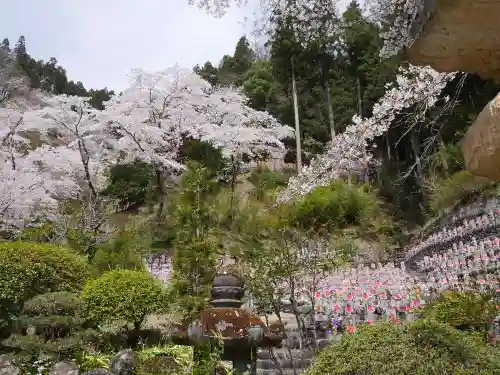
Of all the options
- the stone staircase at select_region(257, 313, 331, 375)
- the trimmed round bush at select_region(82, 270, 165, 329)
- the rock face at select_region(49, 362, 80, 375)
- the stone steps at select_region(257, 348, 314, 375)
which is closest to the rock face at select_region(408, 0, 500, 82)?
the stone staircase at select_region(257, 313, 331, 375)

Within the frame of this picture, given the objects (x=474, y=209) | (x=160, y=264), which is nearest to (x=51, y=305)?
(x=160, y=264)

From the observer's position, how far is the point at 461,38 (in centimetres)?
172

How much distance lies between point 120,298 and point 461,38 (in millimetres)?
7664

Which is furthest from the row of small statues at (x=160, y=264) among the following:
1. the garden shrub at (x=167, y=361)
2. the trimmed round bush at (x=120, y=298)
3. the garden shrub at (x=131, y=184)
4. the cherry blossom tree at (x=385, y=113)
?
the garden shrub at (x=131, y=184)

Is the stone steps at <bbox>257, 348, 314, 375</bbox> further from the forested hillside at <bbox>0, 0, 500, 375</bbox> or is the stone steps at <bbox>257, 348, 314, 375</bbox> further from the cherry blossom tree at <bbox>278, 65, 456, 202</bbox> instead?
the cherry blossom tree at <bbox>278, 65, 456, 202</bbox>

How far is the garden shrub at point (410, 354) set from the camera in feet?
11.1

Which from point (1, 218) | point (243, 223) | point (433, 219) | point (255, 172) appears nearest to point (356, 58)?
point (255, 172)

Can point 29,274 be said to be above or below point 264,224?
below

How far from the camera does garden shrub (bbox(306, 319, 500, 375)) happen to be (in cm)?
340

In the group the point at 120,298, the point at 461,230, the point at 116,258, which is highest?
the point at 461,230

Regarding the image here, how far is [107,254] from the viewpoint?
11.5m

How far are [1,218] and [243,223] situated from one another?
8.82 metres

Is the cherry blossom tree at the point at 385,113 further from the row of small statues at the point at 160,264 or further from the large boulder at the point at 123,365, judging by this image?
the row of small statues at the point at 160,264

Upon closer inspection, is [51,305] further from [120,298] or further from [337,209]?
[337,209]
